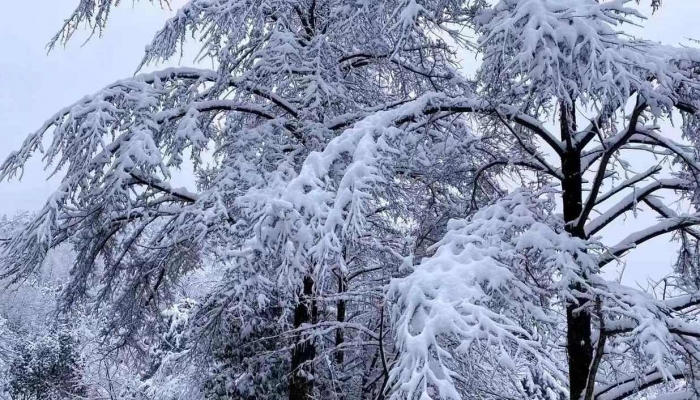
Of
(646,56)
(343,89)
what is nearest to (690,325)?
(646,56)

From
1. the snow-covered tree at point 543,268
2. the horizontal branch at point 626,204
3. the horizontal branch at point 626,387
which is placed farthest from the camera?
the horizontal branch at point 626,204

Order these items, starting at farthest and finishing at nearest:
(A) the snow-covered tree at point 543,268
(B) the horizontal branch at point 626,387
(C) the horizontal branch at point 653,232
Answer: (C) the horizontal branch at point 653,232
(B) the horizontal branch at point 626,387
(A) the snow-covered tree at point 543,268

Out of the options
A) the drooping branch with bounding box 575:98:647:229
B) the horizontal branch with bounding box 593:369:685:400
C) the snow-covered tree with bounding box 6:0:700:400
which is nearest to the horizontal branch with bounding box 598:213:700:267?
the snow-covered tree with bounding box 6:0:700:400

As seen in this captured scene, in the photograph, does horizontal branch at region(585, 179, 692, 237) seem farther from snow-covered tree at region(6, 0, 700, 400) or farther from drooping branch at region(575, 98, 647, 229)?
drooping branch at region(575, 98, 647, 229)

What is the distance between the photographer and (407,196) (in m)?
5.48

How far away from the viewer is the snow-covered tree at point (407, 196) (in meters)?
3.02

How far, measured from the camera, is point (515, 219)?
3518 mm

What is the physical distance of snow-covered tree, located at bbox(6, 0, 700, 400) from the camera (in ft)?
9.92

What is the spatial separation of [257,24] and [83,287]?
372 cm

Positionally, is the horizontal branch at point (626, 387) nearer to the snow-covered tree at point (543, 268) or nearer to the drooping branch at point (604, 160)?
the snow-covered tree at point (543, 268)

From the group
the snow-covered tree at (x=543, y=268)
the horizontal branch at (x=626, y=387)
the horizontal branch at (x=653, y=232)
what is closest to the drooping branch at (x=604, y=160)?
the snow-covered tree at (x=543, y=268)

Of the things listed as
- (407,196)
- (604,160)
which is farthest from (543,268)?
(407,196)

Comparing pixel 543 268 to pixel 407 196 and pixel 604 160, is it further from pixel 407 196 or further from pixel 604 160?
pixel 407 196

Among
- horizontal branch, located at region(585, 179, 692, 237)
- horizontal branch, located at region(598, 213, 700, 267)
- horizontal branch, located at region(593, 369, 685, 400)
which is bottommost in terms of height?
horizontal branch, located at region(593, 369, 685, 400)
